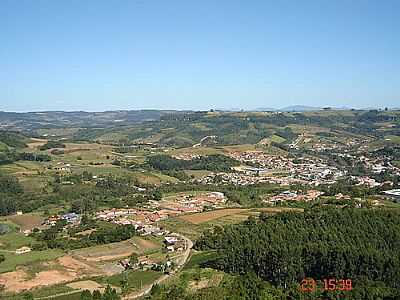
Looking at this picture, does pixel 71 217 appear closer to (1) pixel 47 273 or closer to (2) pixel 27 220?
(2) pixel 27 220

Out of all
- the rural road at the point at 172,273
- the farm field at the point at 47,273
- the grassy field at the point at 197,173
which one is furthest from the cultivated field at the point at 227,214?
the grassy field at the point at 197,173

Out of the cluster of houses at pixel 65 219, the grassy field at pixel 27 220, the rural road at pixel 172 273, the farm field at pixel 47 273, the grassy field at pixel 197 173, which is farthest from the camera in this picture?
the grassy field at pixel 197 173

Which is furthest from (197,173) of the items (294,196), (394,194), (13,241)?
(13,241)

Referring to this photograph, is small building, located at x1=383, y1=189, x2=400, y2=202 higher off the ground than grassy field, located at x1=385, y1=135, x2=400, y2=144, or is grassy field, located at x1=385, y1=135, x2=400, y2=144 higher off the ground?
grassy field, located at x1=385, y1=135, x2=400, y2=144

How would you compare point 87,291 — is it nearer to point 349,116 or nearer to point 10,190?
point 10,190

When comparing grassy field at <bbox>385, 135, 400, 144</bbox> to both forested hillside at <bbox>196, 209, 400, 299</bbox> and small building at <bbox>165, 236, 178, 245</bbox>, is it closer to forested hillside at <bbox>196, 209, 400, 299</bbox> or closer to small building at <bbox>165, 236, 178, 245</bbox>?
forested hillside at <bbox>196, 209, 400, 299</bbox>

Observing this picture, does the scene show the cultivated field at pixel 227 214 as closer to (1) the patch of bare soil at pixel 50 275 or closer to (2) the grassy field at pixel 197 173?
(1) the patch of bare soil at pixel 50 275

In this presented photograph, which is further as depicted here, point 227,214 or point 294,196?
point 294,196
